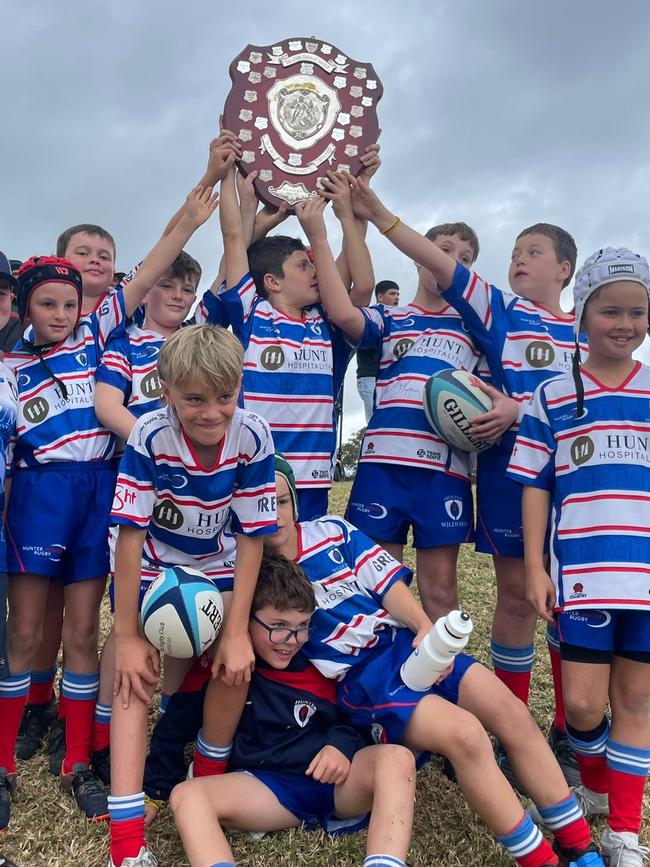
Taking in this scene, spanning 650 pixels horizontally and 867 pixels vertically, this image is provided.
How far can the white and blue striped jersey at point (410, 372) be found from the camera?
12.4 ft

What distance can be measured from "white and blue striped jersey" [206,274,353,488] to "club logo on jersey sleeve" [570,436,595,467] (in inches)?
46.9

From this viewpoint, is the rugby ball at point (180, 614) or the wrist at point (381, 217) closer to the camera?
the rugby ball at point (180, 614)

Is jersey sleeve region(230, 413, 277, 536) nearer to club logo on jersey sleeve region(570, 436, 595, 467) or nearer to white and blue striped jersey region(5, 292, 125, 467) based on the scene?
white and blue striped jersey region(5, 292, 125, 467)

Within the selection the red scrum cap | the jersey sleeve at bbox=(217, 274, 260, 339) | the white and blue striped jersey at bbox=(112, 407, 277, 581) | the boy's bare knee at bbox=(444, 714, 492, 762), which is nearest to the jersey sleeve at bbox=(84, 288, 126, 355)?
the red scrum cap

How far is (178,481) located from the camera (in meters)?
2.89

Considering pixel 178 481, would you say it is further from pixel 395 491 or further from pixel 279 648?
pixel 395 491

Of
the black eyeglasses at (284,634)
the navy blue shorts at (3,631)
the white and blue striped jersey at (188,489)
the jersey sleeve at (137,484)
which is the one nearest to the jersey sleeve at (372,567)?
the black eyeglasses at (284,634)

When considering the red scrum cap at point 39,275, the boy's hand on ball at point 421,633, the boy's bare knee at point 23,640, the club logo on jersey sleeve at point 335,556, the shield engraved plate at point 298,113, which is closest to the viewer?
the boy's hand on ball at point 421,633

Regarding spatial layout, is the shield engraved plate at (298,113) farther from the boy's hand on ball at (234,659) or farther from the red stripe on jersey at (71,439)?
the boy's hand on ball at (234,659)

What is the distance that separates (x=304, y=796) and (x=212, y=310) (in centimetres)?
226

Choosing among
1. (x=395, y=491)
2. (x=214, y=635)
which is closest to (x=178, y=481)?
(x=214, y=635)

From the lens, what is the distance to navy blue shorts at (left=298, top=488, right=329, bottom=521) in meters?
3.70

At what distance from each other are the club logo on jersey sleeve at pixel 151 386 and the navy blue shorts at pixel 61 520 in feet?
1.26

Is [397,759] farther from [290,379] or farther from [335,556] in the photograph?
[290,379]
